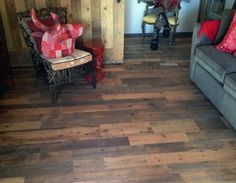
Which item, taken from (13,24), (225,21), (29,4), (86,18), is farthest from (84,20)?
(225,21)

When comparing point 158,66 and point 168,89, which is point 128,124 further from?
point 158,66

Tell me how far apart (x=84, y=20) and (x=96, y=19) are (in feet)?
0.50

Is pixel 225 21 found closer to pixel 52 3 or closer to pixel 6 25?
pixel 52 3

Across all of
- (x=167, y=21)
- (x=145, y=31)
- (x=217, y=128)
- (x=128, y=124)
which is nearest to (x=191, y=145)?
(x=217, y=128)

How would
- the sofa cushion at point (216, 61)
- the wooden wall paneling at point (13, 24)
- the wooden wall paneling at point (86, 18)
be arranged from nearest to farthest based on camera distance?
1. the sofa cushion at point (216, 61)
2. the wooden wall paneling at point (13, 24)
3. the wooden wall paneling at point (86, 18)

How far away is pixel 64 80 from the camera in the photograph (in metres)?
2.79

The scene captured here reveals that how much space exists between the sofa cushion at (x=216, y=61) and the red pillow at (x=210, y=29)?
134 mm

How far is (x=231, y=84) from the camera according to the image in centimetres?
224

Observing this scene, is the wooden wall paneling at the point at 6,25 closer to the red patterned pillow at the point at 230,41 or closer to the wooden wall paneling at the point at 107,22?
the wooden wall paneling at the point at 107,22

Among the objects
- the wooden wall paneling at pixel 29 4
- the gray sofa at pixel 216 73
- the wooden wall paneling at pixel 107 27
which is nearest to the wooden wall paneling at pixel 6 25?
the wooden wall paneling at pixel 29 4

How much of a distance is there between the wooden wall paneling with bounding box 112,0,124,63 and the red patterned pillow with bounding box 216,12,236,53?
1.27 meters

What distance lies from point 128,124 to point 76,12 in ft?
5.39

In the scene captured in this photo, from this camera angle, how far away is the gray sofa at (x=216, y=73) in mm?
Result: 2307

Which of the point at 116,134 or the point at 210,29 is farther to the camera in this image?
the point at 210,29
